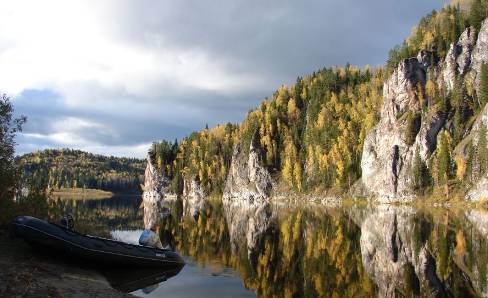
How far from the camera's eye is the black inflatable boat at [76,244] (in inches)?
949

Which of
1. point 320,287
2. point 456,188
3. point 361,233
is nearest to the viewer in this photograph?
point 320,287

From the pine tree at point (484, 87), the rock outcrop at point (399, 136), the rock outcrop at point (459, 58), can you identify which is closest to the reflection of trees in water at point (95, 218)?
the rock outcrop at point (399, 136)

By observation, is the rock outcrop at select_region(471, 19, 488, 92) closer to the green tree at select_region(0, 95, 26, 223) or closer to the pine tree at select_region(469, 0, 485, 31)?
the pine tree at select_region(469, 0, 485, 31)

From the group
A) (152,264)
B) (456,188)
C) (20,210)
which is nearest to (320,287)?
(152,264)

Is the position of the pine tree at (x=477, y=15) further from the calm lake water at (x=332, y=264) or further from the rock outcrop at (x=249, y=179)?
the calm lake water at (x=332, y=264)

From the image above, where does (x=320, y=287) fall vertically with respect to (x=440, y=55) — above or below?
below

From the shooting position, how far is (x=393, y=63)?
506 ft

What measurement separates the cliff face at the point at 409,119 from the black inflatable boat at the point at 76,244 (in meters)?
104

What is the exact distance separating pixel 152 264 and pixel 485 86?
11270 centimetres

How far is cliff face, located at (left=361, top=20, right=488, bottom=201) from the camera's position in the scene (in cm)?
12331

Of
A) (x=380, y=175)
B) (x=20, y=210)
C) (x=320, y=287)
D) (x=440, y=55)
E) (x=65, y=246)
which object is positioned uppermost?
(x=440, y=55)

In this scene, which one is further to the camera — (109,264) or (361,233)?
(361,233)

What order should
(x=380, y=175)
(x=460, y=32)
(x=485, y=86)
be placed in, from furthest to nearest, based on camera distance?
(x=460, y=32), (x=380, y=175), (x=485, y=86)

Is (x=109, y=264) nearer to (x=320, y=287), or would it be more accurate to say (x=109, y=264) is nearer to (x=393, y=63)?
(x=320, y=287)
